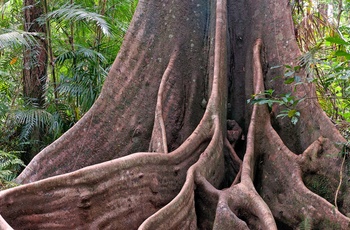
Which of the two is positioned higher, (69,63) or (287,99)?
(69,63)

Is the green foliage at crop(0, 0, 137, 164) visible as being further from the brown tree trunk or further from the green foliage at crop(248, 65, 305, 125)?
the green foliage at crop(248, 65, 305, 125)

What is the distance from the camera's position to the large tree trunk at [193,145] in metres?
3.60

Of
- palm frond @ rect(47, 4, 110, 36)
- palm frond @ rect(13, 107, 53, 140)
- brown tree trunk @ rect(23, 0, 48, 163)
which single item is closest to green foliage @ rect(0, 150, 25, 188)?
palm frond @ rect(13, 107, 53, 140)

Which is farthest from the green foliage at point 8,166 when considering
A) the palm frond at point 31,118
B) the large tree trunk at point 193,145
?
the palm frond at point 31,118

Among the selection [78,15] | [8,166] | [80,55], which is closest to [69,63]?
[80,55]

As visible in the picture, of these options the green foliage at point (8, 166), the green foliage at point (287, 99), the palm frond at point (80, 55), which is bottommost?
the green foliage at point (8, 166)

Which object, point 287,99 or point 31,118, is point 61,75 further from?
point 287,99

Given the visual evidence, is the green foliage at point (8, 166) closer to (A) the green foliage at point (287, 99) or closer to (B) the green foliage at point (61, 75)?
(B) the green foliage at point (61, 75)

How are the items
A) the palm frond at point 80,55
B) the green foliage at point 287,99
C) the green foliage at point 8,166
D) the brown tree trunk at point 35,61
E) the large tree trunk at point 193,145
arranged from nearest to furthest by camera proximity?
the large tree trunk at point 193,145 → the green foliage at point 287,99 → the green foliage at point 8,166 → the palm frond at point 80,55 → the brown tree trunk at point 35,61

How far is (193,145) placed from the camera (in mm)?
4391

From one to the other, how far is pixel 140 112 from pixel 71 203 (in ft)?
5.84

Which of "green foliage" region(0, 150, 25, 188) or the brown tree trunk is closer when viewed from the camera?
"green foliage" region(0, 150, 25, 188)

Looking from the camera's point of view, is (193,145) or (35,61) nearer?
(193,145)

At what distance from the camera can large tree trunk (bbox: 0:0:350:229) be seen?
3.60m
